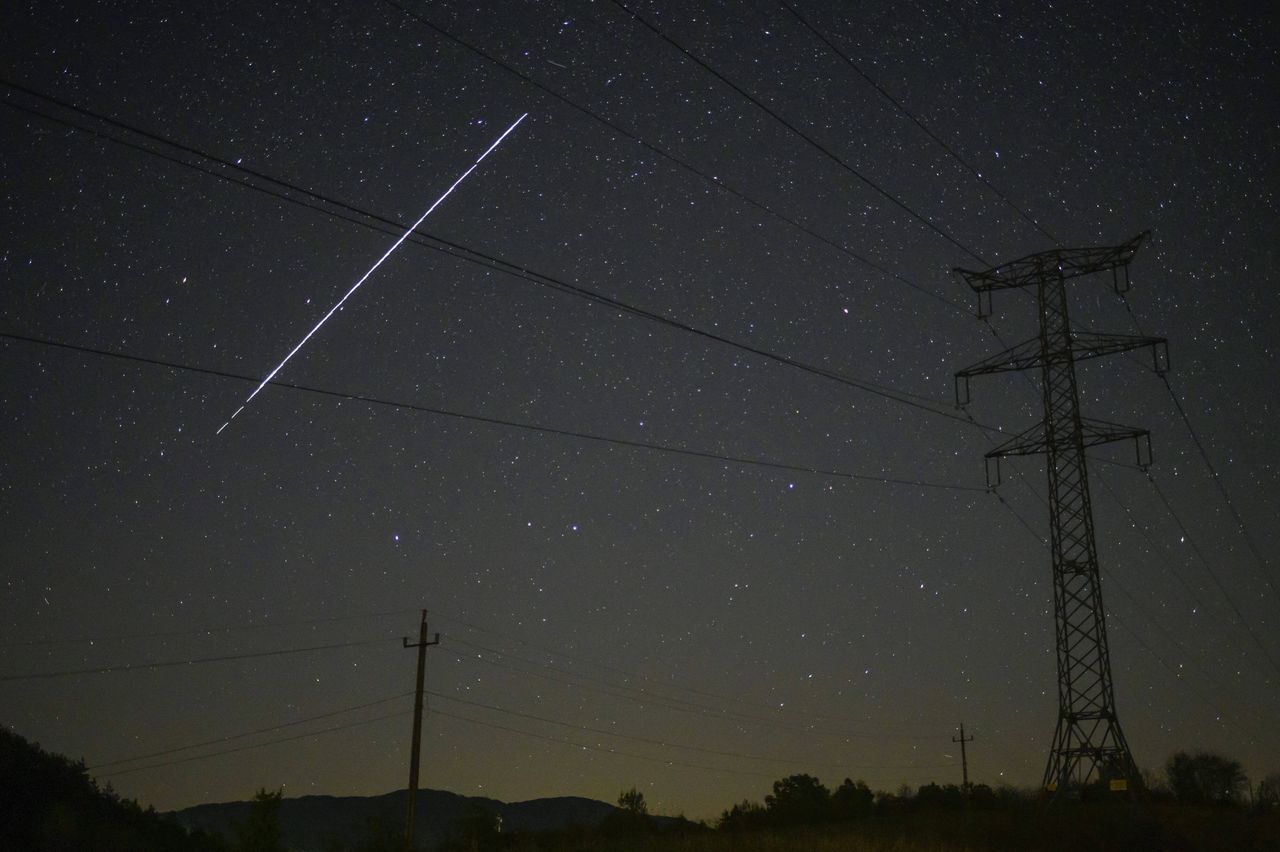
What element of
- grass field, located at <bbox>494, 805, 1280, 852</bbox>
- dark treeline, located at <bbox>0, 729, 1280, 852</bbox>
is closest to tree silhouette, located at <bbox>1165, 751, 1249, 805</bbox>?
dark treeline, located at <bbox>0, 729, 1280, 852</bbox>

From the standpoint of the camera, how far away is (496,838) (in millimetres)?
29359

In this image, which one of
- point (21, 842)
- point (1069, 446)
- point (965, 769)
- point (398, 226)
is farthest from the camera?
point (965, 769)

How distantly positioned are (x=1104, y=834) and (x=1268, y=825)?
9.11 metres

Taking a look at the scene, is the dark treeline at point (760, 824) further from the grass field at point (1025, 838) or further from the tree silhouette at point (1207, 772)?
the tree silhouette at point (1207, 772)

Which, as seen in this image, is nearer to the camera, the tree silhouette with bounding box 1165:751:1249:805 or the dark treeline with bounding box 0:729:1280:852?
the dark treeline with bounding box 0:729:1280:852

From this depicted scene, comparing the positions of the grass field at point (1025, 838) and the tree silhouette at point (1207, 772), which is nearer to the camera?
the grass field at point (1025, 838)

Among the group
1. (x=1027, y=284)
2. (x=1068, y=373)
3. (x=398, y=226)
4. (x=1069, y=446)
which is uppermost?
(x=1027, y=284)

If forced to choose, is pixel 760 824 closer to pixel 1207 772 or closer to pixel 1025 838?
pixel 1025 838

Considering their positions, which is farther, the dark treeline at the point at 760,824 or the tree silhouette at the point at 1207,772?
the tree silhouette at the point at 1207,772

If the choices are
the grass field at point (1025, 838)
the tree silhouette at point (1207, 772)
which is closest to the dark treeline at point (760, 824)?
the grass field at point (1025, 838)

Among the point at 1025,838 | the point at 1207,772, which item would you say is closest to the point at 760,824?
the point at 1025,838

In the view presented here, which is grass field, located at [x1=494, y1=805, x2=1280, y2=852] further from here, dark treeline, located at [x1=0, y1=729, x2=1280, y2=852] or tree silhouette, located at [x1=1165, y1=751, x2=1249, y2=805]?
tree silhouette, located at [x1=1165, y1=751, x2=1249, y2=805]

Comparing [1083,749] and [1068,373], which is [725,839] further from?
[1068,373]

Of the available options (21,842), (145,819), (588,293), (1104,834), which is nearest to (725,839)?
(1104,834)
